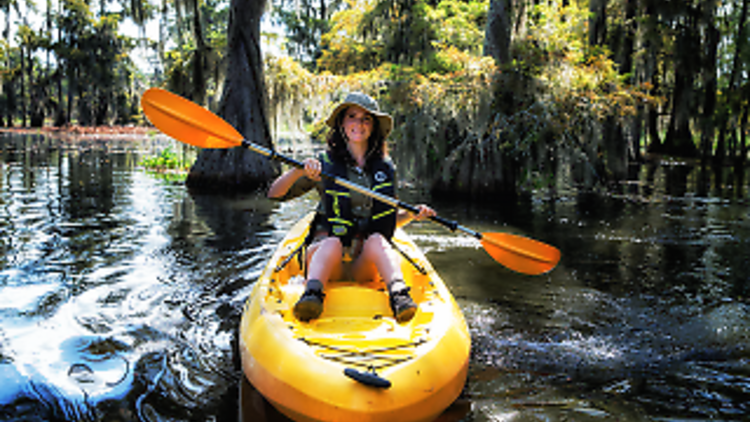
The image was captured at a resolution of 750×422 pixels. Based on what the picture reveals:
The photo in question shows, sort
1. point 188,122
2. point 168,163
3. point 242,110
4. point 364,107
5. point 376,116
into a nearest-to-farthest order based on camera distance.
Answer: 1. point 364,107
2. point 376,116
3. point 188,122
4. point 242,110
5. point 168,163

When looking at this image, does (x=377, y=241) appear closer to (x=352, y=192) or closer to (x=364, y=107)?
(x=352, y=192)

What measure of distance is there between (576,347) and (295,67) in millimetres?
9441

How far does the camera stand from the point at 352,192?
343 cm

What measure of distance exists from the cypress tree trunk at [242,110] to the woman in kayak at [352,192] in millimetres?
6807

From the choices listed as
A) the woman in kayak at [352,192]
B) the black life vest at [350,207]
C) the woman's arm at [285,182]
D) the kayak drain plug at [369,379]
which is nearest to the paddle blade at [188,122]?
the woman's arm at [285,182]

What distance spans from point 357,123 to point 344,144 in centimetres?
21

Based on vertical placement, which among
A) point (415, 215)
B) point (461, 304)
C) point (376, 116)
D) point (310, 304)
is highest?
point (376, 116)

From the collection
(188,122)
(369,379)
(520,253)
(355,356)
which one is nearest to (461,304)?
(520,253)

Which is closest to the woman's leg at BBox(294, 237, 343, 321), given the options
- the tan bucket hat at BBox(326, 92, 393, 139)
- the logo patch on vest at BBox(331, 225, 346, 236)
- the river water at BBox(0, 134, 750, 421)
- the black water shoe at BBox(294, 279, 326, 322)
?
the black water shoe at BBox(294, 279, 326, 322)

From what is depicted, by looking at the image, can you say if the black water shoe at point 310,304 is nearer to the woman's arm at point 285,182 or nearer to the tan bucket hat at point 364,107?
the woman's arm at point 285,182

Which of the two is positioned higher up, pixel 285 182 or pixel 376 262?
pixel 285 182

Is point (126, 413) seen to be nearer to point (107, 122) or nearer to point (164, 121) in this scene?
point (164, 121)

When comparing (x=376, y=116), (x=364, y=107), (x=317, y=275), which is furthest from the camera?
(x=376, y=116)

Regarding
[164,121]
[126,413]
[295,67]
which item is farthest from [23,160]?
[126,413]
